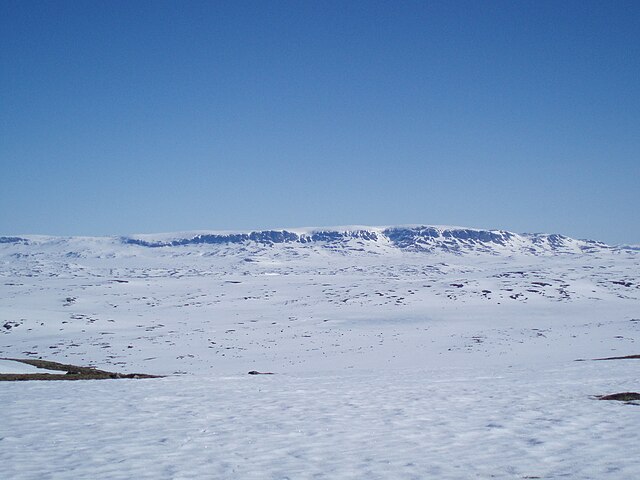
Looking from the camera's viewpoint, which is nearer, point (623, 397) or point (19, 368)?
point (623, 397)

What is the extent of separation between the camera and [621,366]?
2361 cm

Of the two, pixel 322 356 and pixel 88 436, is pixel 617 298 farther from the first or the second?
pixel 88 436

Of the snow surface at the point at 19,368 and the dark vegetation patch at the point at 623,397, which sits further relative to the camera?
the snow surface at the point at 19,368

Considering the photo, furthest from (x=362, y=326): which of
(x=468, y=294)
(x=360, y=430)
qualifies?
(x=360, y=430)

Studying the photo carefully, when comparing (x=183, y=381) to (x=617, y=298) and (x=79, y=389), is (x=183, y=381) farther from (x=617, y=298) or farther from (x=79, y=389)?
(x=617, y=298)

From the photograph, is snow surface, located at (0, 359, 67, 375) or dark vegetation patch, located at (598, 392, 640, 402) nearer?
dark vegetation patch, located at (598, 392, 640, 402)

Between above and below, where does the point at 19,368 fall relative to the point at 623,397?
below

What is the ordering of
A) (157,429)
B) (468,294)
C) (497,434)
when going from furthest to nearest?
(468,294)
(157,429)
(497,434)

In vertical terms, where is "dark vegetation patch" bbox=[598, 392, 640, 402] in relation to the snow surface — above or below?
above

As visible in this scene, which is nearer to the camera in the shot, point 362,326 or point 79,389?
point 79,389

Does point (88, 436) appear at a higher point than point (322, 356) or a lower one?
higher

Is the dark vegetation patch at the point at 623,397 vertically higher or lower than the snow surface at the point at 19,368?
higher

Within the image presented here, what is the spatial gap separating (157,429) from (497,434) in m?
7.64

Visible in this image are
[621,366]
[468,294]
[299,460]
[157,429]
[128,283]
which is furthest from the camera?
[128,283]
